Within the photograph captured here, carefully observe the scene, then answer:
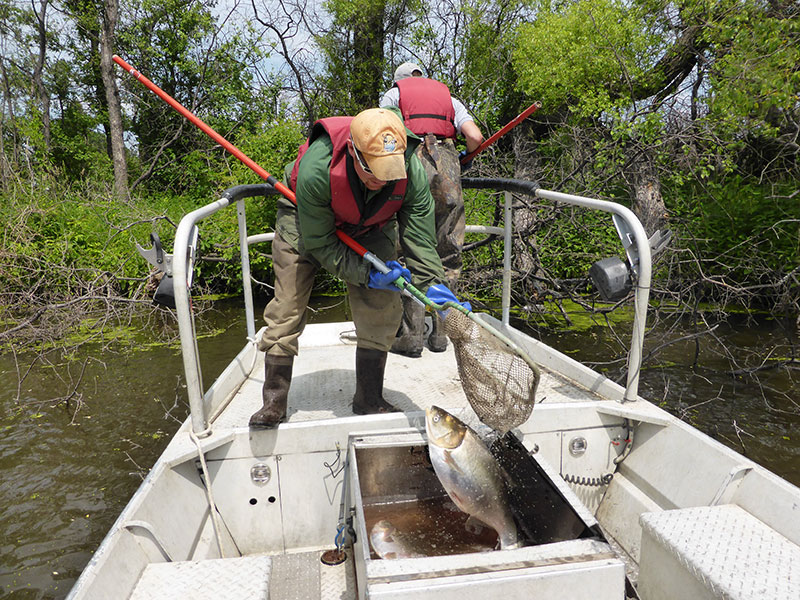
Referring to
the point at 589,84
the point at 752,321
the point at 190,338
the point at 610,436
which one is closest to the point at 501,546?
the point at 610,436

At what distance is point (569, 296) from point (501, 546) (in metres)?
5.97

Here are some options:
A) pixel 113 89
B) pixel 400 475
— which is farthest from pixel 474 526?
pixel 113 89

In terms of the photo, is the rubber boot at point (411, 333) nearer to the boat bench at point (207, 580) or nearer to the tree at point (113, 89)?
the boat bench at point (207, 580)

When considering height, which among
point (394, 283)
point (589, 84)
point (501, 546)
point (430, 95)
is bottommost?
point (501, 546)

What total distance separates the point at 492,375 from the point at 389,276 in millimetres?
673

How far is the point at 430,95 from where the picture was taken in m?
3.71

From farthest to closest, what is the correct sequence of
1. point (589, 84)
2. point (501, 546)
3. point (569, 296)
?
point (589, 84) < point (569, 296) < point (501, 546)

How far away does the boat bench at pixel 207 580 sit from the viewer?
64.1 inches

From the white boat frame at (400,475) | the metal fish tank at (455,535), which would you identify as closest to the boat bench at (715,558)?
the white boat frame at (400,475)

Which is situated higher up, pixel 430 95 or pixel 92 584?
pixel 430 95

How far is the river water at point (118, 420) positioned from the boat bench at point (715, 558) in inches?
142

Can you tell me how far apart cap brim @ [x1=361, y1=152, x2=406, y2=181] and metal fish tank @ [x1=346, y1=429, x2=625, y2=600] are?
4.04ft

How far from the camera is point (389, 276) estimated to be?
2492mm

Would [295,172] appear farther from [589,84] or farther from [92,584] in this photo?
[589,84]
